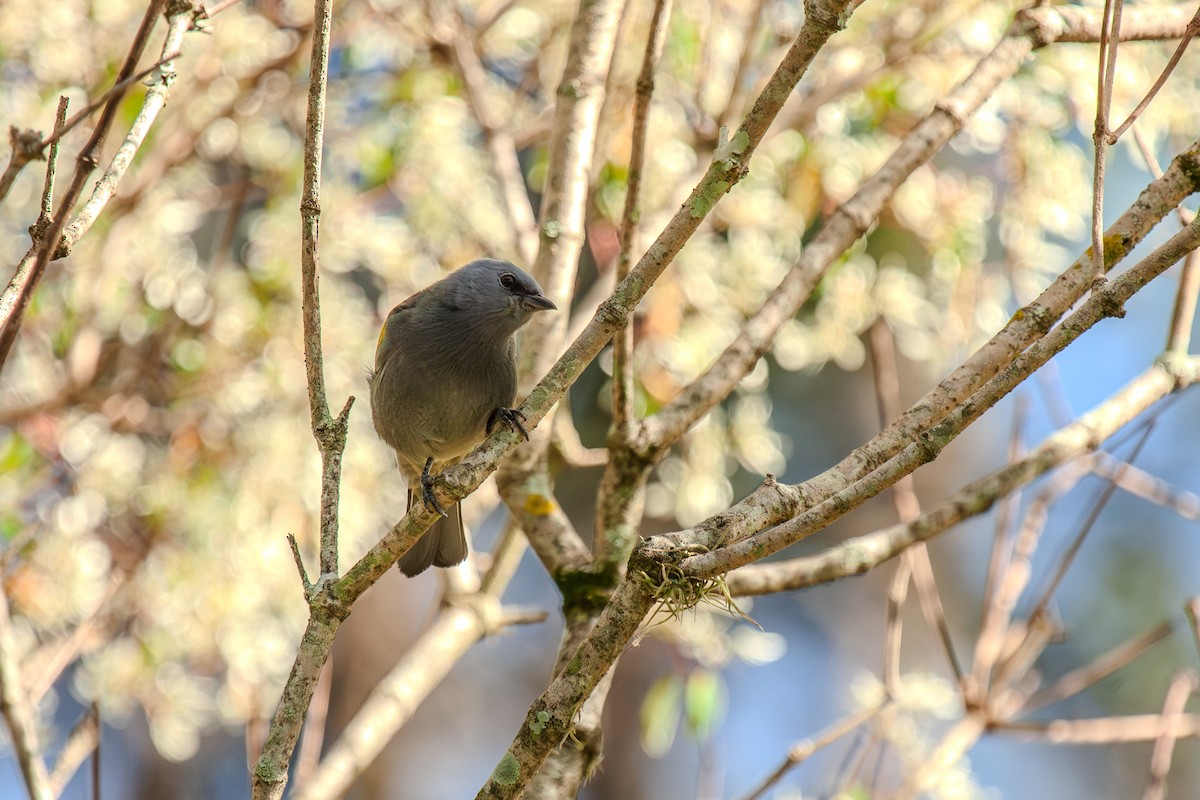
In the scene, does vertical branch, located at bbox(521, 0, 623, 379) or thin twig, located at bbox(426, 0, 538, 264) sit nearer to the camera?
vertical branch, located at bbox(521, 0, 623, 379)

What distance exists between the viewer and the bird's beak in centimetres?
386

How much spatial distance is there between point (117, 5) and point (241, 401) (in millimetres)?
1926

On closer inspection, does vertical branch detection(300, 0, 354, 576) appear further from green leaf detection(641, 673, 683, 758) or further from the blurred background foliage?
green leaf detection(641, 673, 683, 758)

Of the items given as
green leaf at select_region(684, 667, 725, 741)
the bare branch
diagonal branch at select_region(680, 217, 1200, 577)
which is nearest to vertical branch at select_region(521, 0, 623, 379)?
the bare branch

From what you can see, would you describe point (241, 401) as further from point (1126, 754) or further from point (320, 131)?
point (1126, 754)

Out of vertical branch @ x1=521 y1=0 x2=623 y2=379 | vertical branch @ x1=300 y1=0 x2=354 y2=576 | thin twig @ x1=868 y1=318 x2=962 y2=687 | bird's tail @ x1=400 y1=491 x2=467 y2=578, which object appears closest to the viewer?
vertical branch @ x1=300 y1=0 x2=354 y2=576

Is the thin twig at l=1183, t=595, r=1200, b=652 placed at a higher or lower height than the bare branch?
lower

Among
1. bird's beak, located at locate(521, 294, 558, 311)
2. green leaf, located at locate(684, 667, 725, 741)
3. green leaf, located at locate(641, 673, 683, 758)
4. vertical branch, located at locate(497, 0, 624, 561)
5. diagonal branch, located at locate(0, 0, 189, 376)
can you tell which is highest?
vertical branch, located at locate(497, 0, 624, 561)

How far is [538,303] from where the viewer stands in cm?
387

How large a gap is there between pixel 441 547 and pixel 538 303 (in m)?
1.05

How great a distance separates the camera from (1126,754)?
10953mm

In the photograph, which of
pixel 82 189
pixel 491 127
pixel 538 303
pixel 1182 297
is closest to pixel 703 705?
pixel 538 303

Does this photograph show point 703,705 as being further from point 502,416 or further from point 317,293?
point 317,293

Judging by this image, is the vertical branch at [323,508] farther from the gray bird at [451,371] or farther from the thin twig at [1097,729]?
the thin twig at [1097,729]
